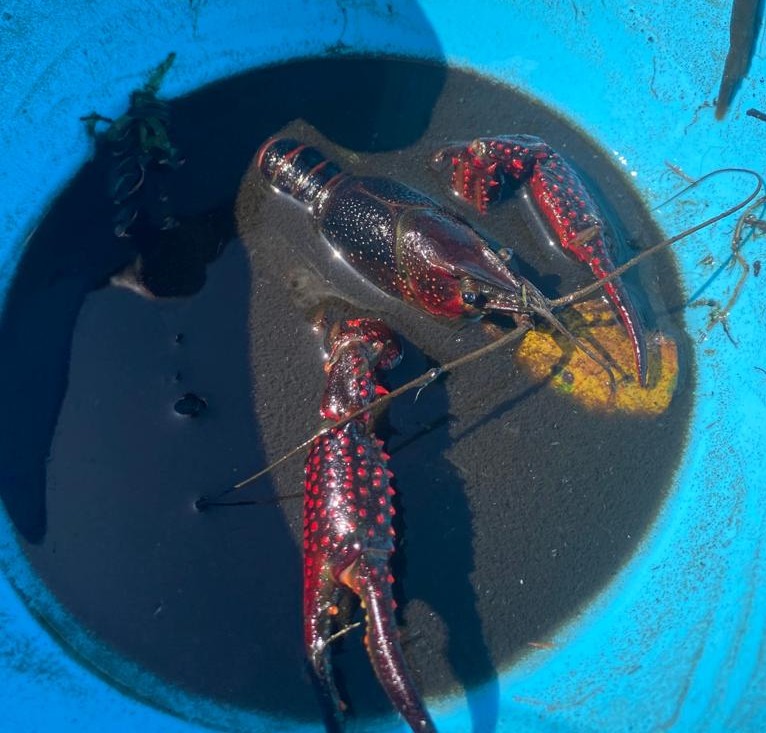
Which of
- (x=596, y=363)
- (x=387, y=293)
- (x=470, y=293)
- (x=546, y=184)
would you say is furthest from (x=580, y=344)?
(x=387, y=293)

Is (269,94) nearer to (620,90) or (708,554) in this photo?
(620,90)

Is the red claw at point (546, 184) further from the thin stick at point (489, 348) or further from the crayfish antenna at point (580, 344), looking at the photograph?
the crayfish antenna at point (580, 344)

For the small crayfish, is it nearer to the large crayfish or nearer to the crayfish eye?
the large crayfish

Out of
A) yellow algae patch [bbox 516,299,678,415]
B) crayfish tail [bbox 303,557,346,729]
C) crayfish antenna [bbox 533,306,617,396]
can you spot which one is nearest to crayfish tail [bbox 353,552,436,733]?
crayfish tail [bbox 303,557,346,729]

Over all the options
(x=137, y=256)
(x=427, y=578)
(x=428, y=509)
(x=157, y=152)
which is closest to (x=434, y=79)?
(x=157, y=152)

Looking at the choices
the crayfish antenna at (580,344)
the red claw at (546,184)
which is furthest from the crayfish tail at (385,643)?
the red claw at (546,184)

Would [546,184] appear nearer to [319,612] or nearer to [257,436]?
[257,436]
